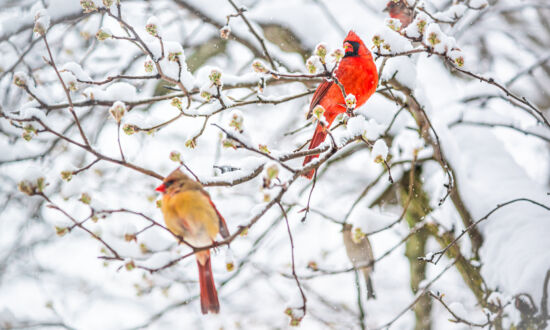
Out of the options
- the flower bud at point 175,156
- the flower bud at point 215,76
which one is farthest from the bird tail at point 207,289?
the flower bud at point 215,76

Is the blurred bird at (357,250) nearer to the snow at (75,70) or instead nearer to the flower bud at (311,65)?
the flower bud at (311,65)

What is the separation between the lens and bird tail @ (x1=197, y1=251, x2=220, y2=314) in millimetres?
1919

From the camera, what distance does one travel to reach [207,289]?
1924mm

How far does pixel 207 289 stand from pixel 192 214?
34 centimetres

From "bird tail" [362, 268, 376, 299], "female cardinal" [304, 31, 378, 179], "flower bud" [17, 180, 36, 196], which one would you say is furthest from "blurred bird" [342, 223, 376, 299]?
"flower bud" [17, 180, 36, 196]

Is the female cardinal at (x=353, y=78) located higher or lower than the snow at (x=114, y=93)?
lower

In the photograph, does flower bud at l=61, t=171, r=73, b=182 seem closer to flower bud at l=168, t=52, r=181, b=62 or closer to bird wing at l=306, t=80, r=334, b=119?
flower bud at l=168, t=52, r=181, b=62

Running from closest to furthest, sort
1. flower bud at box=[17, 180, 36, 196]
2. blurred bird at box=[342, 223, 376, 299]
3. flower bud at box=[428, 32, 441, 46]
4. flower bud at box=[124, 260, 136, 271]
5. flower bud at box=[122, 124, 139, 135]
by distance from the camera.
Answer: flower bud at box=[17, 180, 36, 196] < flower bud at box=[124, 260, 136, 271] < flower bud at box=[428, 32, 441, 46] < flower bud at box=[122, 124, 139, 135] < blurred bird at box=[342, 223, 376, 299]

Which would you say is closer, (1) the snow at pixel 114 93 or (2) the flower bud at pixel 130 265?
(2) the flower bud at pixel 130 265

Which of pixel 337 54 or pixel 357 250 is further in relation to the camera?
pixel 357 250

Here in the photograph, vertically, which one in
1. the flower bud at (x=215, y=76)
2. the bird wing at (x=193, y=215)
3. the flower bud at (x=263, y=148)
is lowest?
the bird wing at (x=193, y=215)

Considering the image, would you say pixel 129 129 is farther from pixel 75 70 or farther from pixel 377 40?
pixel 377 40

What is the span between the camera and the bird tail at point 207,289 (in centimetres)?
192

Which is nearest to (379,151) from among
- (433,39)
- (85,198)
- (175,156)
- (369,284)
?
(433,39)
